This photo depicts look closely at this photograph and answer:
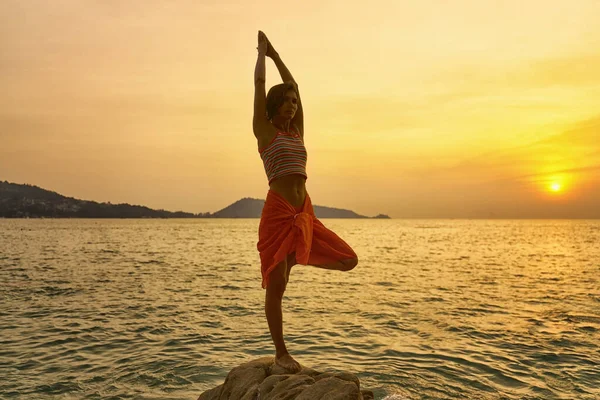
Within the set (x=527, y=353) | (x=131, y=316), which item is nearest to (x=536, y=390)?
(x=527, y=353)

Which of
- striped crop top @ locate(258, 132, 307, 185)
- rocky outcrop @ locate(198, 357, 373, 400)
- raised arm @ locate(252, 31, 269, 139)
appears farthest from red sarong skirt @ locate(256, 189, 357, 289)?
rocky outcrop @ locate(198, 357, 373, 400)

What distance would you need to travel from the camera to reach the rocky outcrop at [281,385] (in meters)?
5.10

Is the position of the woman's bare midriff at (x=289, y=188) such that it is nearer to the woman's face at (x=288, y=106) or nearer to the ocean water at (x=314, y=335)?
the woman's face at (x=288, y=106)

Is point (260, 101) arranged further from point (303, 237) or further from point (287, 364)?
point (287, 364)

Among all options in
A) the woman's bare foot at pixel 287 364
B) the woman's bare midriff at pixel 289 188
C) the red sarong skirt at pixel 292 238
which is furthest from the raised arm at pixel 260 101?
the woman's bare foot at pixel 287 364

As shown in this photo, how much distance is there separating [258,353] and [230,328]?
3.07 meters

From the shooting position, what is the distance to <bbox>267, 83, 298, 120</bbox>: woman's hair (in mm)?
5488

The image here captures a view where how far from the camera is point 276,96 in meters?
5.51

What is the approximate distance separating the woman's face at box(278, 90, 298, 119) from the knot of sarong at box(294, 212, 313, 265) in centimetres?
117

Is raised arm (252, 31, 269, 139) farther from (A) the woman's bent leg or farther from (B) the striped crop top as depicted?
(A) the woman's bent leg

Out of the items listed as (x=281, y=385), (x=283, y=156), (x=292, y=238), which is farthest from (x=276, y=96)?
(x=281, y=385)

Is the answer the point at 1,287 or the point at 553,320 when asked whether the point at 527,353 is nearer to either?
the point at 553,320

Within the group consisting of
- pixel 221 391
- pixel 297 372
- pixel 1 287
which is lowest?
pixel 1 287

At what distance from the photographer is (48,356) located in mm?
10969
